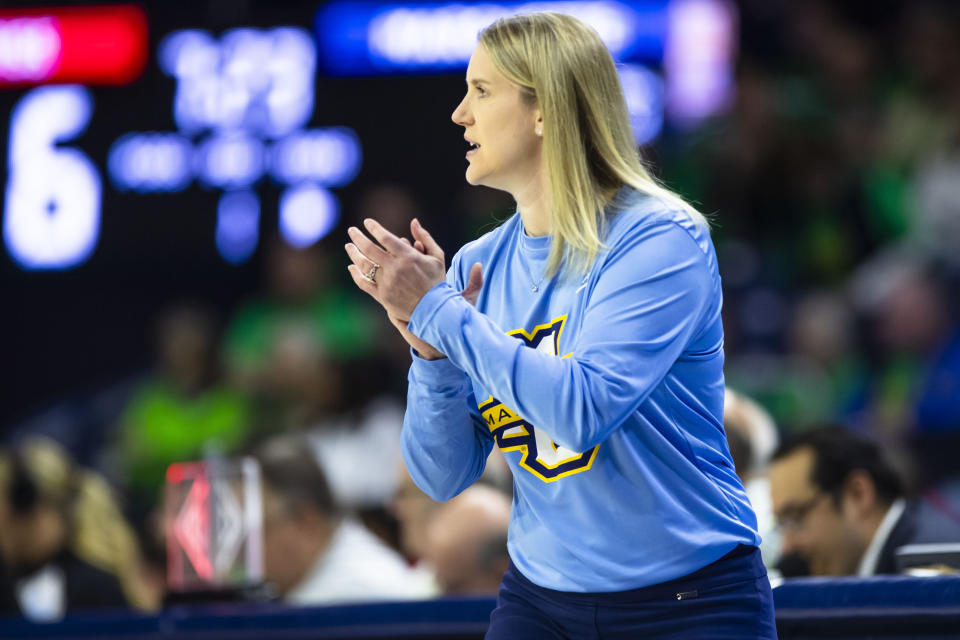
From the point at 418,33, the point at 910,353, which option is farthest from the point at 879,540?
the point at 418,33

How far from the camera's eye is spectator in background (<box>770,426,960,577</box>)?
10.3ft

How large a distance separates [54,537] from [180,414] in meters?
1.82

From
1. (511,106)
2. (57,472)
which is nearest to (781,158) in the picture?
(57,472)

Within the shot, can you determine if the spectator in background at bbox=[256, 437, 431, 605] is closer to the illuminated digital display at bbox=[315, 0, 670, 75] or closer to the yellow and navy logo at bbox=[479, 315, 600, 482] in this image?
the yellow and navy logo at bbox=[479, 315, 600, 482]

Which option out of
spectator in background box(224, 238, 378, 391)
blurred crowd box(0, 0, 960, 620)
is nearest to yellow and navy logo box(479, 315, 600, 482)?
blurred crowd box(0, 0, 960, 620)

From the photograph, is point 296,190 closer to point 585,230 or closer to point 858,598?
point 858,598

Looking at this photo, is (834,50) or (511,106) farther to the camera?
(834,50)

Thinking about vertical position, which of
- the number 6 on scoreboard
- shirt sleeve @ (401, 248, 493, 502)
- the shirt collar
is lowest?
the shirt collar

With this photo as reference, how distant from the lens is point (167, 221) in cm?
669

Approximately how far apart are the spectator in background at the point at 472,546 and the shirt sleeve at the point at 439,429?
1.40 m

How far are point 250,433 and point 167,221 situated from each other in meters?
1.32

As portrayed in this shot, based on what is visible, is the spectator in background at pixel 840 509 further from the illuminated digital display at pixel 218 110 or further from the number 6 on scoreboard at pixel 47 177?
the number 6 on scoreboard at pixel 47 177

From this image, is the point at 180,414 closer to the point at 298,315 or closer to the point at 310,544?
the point at 298,315

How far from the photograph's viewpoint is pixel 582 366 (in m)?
1.73
